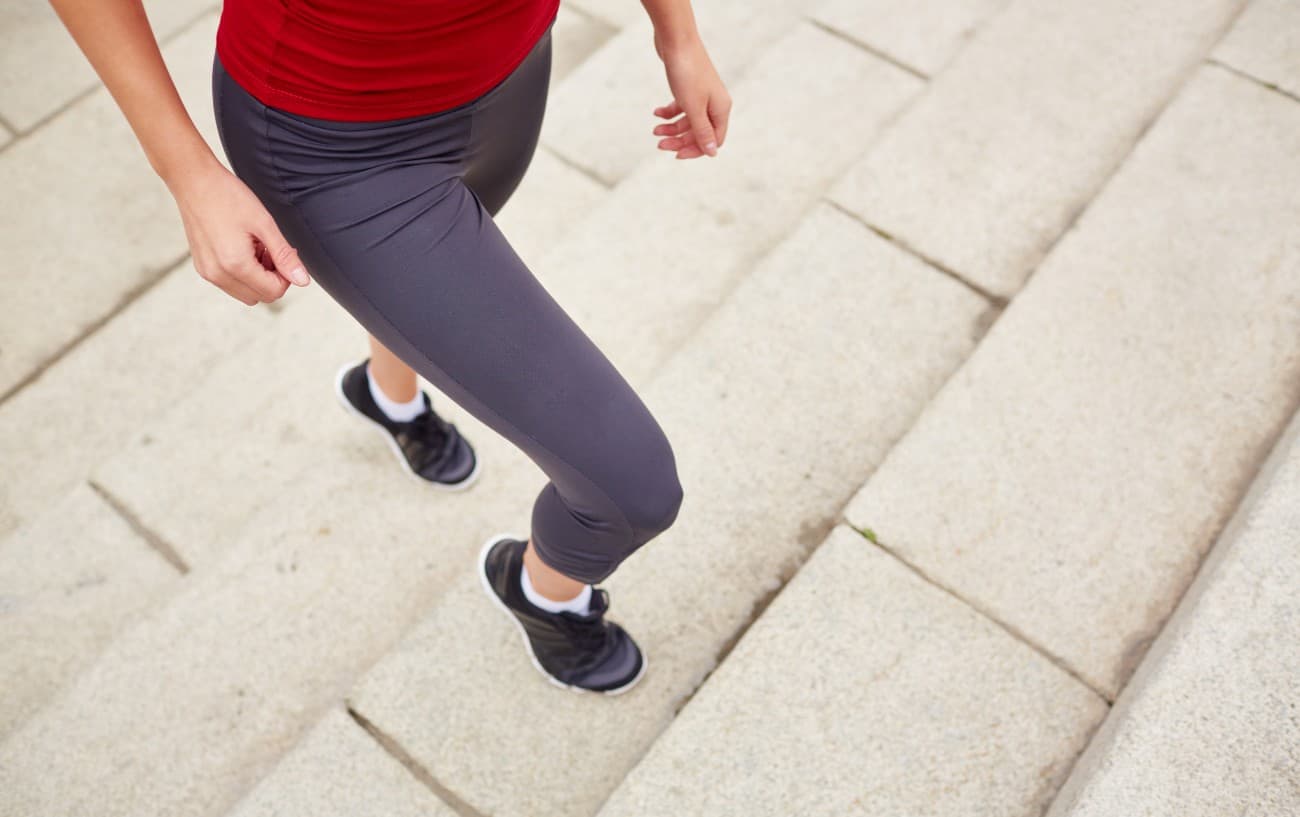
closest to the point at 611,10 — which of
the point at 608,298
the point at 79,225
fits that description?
the point at 608,298

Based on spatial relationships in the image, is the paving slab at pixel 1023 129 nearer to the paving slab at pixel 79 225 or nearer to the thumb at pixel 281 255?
the thumb at pixel 281 255

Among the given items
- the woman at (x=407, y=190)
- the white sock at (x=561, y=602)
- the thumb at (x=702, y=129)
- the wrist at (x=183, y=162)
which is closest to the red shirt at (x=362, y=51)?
the woman at (x=407, y=190)

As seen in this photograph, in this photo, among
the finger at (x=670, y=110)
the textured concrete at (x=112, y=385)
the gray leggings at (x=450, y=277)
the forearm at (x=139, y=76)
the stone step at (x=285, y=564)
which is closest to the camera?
the forearm at (x=139, y=76)

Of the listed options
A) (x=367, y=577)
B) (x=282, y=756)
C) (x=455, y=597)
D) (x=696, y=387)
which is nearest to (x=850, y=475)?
(x=696, y=387)

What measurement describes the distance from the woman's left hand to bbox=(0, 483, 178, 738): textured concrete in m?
1.72

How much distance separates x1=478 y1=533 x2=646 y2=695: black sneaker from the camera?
1754mm

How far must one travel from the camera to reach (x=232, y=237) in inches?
40.6

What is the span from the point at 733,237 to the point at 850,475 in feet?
2.67

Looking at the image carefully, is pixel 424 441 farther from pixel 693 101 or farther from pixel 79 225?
pixel 79 225

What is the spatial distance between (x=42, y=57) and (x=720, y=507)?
10.9 feet

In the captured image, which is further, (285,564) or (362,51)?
(285,564)

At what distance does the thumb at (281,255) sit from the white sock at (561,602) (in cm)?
83

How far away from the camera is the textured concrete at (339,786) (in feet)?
5.60

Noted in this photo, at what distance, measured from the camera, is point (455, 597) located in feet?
6.45
